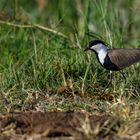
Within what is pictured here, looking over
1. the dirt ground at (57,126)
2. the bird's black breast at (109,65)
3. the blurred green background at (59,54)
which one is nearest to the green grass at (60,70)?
the blurred green background at (59,54)

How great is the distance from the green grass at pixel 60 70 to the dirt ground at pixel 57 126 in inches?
9.3

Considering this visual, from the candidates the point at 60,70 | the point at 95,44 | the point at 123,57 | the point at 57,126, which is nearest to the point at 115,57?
the point at 123,57

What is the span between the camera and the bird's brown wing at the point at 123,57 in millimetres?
6594

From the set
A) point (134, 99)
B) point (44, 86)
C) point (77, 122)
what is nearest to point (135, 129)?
point (77, 122)

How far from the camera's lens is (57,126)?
4898 millimetres

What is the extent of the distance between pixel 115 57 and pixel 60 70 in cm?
54

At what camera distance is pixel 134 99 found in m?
6.03

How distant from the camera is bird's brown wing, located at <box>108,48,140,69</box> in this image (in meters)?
6.59

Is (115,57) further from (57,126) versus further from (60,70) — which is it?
(57,126)

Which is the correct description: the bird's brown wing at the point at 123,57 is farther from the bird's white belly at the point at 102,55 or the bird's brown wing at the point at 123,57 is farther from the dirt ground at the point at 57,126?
the dirt ground at the point at 57,126

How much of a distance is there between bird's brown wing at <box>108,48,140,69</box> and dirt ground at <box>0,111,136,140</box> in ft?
4.60

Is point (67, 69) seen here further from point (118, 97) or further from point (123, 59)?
point (118, 97)

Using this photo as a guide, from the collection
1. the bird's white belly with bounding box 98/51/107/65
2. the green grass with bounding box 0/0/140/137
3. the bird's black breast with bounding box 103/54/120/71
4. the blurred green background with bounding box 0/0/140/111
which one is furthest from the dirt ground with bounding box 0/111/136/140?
the bird's white belly with bounding box 98/51/107/65

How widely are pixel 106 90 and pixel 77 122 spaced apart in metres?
1.39
